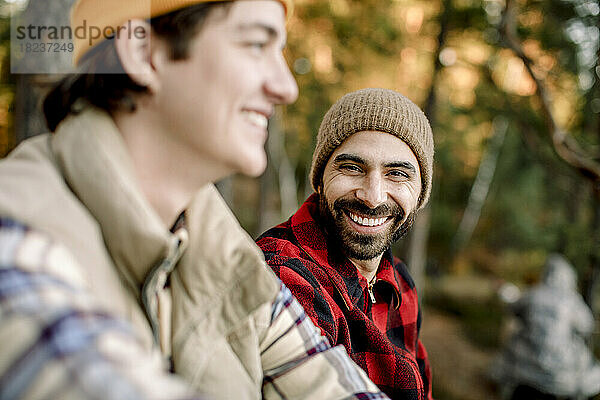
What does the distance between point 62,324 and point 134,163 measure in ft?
1.71

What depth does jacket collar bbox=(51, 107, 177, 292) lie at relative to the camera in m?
1.03

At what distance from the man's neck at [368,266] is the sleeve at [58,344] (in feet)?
4.86

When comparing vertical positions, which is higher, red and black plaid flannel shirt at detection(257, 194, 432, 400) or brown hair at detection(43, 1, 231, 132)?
brown hair at detection(43, 1, 231, 132)

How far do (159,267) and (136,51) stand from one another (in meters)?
0.50

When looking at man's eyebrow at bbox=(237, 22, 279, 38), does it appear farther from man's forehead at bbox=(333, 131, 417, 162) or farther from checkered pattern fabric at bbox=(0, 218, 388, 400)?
man's forehead at bbox=(333, 131, 417, 162)

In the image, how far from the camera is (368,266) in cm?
218

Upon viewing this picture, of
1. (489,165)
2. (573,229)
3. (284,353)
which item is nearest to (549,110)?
(573,229)

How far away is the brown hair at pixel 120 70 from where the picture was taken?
45.6 inches

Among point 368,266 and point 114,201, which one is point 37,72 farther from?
point 114,201

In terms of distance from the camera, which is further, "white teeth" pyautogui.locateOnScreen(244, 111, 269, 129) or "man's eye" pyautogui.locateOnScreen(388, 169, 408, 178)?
"man's eye" pyautogui.locateOnScreen(388, 169, 408, 178)

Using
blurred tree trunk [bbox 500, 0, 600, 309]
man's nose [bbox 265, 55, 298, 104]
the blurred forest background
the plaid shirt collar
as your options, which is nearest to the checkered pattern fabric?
man's nose [bbox 265, 55, 298, 104]

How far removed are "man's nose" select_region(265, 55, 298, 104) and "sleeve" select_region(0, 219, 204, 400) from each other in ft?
2.08

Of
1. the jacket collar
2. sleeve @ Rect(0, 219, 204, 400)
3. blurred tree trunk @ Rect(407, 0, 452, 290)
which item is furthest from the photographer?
blurred tree trunk @ Rect(407, 0, 452, 290)

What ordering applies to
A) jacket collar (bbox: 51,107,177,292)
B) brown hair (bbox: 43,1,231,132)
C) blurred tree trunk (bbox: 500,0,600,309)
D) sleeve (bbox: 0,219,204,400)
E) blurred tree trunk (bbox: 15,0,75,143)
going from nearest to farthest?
sleeve (bbox: 0,219,204,400)
jacket collar (bbox: 51,107,177,292)
brown hair (bbox: 43,1,231,132)
blurred tree trunk (bbox: 15,0,75,143)
blurred tree trunk (bbox: 500,0,600,309)
